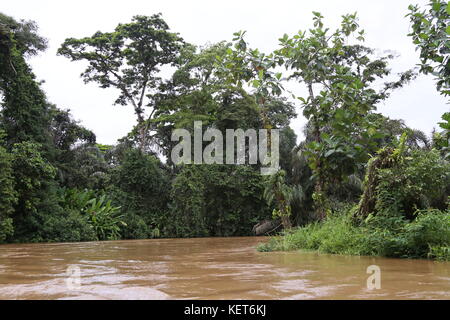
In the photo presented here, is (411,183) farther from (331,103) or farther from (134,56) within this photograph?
(134,56)

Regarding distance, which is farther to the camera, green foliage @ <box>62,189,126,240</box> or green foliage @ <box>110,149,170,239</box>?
green foliage @ <box>110,149,170,239</box>

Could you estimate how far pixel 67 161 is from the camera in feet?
64.8

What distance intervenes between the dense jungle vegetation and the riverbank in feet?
0.06

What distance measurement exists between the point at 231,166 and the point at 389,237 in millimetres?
15944

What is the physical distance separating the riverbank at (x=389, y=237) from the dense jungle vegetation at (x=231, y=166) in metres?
0.02

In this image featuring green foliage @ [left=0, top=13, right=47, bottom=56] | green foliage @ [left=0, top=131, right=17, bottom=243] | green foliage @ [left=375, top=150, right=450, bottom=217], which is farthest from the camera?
green foliage @ [left=0, top=13, right=47, bottom=56]

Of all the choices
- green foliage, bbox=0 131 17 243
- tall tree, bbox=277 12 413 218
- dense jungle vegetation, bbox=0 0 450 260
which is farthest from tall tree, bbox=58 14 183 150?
tall tree, bbox=277 12 413 218

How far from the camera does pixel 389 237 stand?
210 inches

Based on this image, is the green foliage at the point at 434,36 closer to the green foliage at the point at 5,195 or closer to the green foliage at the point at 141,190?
the green foliage at the point at 5,195

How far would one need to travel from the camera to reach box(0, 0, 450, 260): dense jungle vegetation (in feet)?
18.9

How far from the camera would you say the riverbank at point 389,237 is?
4.88m

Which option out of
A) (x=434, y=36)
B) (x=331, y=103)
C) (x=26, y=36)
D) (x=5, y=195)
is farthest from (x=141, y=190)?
(x=434, y=36)

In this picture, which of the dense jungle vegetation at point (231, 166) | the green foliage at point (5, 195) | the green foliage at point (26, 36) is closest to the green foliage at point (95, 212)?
the dense jungle vegetation at point (231, 166)

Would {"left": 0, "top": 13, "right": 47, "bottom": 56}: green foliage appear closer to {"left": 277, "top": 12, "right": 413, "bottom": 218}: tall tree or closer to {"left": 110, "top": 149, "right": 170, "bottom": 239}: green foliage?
{"left": 110, "top": 149, "right": 170, "bottom": 239}: green foliage
